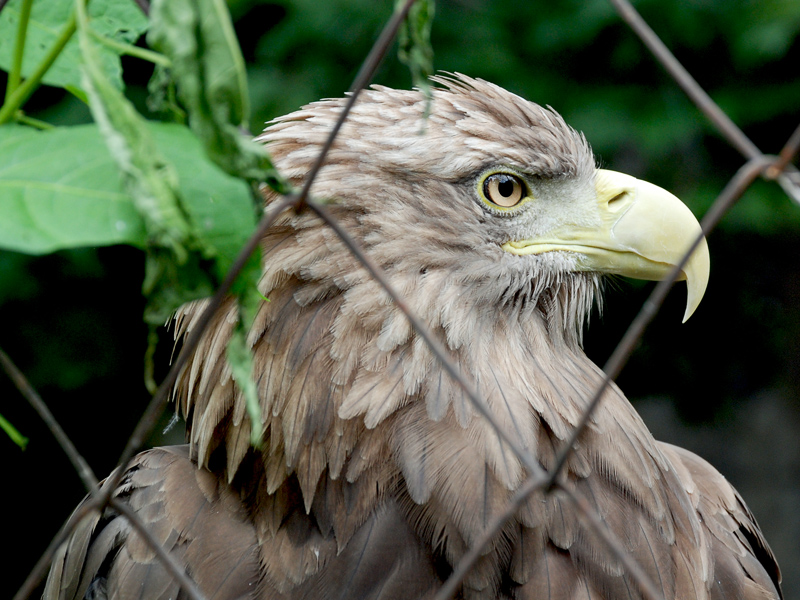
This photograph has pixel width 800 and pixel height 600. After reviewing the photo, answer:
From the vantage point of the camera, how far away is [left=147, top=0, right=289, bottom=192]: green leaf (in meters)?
0.69

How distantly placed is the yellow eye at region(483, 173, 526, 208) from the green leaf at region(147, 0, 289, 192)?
93 cm

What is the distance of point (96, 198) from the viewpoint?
737 millimetres

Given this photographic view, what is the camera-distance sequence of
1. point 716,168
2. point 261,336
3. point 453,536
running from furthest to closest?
1. point 716,168
2. point 261,336
3. point 453,536

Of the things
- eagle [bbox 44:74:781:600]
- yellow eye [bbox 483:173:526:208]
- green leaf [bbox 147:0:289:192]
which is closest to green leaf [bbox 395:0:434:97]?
green leaf [bbox 147:0:289:192]

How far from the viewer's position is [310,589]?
1.35 meters

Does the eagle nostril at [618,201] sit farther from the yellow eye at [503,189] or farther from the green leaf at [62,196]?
the green leaf at [62,196]

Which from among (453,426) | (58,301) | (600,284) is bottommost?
(58,301)

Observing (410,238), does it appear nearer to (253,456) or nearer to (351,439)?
(351,439)

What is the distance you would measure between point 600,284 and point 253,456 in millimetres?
843

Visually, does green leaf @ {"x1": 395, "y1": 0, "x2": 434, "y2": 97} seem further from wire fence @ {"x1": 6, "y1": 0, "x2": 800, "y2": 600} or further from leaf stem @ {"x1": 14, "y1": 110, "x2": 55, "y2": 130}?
leaf stem @ {"x1": 14, "y1": 110, "x2": 55, "y2": 130}

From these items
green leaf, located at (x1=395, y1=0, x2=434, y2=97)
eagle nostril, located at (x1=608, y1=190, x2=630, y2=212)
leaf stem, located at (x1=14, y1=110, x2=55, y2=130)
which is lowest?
eagle nostril, located at (x1=608, y1=190, x2=630, y2=212)

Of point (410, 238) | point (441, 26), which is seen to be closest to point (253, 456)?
point (410, 238)

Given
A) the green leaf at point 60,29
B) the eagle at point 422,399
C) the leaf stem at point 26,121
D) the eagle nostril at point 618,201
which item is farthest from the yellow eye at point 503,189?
the leaf stem at point 26,121

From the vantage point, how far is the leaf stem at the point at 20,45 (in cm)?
81
